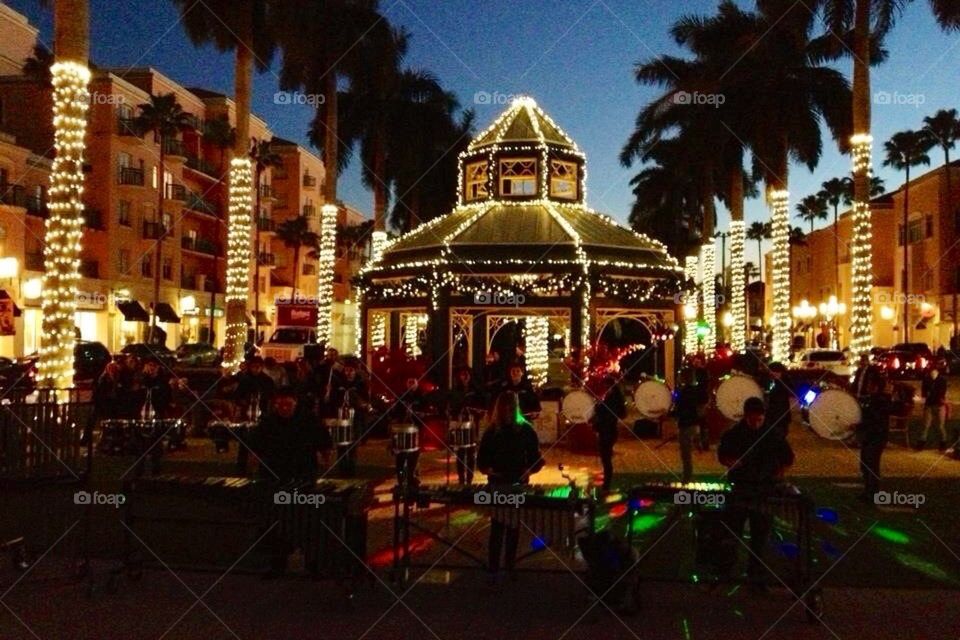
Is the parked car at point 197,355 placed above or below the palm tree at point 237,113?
below

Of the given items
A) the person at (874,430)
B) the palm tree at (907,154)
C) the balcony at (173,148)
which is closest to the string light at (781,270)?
the person at (874,430)

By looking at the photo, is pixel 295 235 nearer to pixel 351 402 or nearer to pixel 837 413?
pixel 351 402

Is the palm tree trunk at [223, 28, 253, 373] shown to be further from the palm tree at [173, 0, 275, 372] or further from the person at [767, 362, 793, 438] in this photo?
the person at [767, 362, 793, 438]

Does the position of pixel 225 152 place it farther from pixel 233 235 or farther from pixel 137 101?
pixel 233 235

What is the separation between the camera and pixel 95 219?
49781 millimetres

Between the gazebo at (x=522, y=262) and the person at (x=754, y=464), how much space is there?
1201 cm

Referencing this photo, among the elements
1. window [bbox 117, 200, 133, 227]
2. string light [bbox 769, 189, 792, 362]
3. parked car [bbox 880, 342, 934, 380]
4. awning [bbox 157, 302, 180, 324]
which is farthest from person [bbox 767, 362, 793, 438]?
awning [bbox 157, 302, 180, 324]

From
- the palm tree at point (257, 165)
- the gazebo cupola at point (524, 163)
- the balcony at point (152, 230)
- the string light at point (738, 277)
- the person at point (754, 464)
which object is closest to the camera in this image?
the person at point (754, 464)

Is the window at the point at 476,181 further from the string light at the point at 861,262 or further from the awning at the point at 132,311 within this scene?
the awning at the point at 132,311

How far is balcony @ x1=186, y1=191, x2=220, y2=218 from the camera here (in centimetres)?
5879

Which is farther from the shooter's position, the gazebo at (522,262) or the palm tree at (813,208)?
the palm tree at (813,208)

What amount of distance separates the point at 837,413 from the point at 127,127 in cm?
4452

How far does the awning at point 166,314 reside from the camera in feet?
173

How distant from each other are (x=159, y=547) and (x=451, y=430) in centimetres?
461
